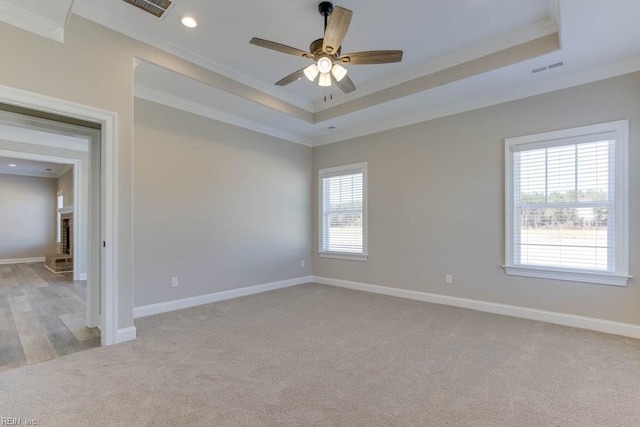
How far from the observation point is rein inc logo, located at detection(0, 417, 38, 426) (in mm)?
1797

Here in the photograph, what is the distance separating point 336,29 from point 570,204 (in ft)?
10.7

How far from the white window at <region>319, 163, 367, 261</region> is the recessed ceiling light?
3263 millimetres

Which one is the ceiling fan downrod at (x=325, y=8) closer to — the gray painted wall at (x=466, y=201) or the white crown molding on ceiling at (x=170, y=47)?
the white crown molding on ceiling at (x=170, y=47)

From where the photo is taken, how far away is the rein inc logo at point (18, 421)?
1.80m

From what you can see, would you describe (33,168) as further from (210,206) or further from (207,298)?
(207,298)

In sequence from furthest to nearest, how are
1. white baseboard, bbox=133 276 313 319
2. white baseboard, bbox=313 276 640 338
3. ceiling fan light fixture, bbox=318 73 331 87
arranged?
white baseboard, bbox=133 276 313 319
white baseboard, bbox=313 276 640 338
ceiling fan light fixture, bbox=318 73 331 87

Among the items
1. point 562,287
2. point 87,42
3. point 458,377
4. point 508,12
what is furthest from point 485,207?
point 87,42

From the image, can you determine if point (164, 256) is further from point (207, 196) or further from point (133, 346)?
point (133, 346)

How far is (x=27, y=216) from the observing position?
9516mm

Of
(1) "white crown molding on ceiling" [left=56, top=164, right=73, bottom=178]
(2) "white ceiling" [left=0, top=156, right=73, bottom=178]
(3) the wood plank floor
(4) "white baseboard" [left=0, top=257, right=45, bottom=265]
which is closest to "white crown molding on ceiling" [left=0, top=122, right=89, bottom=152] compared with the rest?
(2) "white ceiling" [left=0, top=156, right=73, bottom=178]

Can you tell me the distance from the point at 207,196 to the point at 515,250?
167 inches

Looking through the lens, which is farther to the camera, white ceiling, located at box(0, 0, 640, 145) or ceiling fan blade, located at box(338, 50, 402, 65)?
white ceiling, located at box(0, 0, 640, 145)

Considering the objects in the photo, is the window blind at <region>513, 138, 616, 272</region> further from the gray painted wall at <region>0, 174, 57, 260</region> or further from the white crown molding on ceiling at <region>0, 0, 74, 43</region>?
the gray painted wall at <region>0, 174, 57, 260</region>

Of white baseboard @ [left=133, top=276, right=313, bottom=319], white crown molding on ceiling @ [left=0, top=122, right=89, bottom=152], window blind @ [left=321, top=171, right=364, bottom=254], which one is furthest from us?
white crown molding on ceiling @ [left=0, top=122, right=89, bottom=152]
